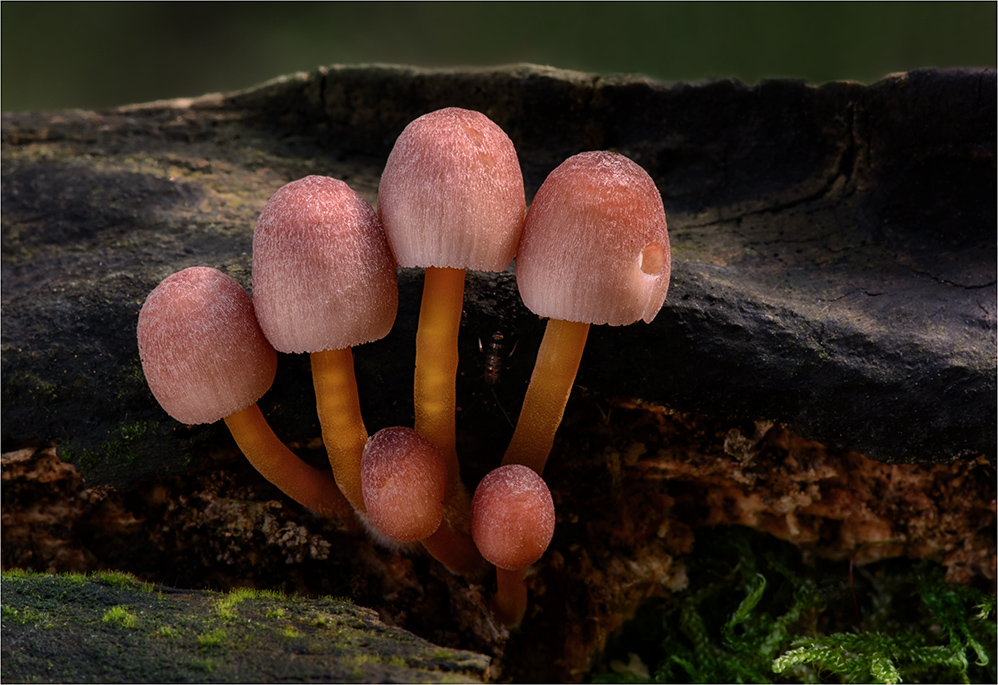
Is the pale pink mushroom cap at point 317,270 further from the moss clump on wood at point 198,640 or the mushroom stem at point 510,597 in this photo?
the mushroom stem at point 510,597

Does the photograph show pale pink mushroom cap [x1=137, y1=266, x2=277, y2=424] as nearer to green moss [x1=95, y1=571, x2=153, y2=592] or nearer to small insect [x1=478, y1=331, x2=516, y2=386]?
green moss [x1=95, y1=571, x2=153, y2=592]

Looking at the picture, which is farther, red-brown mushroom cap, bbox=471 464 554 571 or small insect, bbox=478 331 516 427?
small insect, bbox=478 331 516 427

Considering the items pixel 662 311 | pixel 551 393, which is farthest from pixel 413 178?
pixel 662 311

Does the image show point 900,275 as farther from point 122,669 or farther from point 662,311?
point 122,669

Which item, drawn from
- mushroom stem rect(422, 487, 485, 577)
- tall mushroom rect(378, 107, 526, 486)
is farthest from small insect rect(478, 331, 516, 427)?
tall mushroom rect(378, 107, 526, 486)

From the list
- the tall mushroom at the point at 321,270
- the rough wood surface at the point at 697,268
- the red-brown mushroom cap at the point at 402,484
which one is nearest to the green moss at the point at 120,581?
the rough wood surface at the point at 697,268

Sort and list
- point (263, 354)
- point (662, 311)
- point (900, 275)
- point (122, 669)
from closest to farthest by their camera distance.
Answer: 1. point (122, 669)
2. point (263, 354)
3. point (662, 311)
4. point (900, 275)
